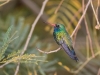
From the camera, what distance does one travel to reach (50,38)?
303cm

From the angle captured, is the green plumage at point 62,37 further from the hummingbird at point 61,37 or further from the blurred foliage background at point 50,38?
the blurred foliage background at point 50,38

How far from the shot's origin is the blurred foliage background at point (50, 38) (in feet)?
6.68

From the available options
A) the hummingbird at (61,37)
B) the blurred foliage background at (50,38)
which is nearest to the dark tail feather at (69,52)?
the hummingbird at (61,37)

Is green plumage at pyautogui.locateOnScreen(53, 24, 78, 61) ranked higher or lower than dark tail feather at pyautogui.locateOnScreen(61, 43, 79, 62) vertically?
higher

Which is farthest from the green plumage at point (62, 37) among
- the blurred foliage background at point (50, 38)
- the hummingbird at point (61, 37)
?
the blurred foliage background at point (50, 38)

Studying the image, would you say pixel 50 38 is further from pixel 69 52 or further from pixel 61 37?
pixel 69 52

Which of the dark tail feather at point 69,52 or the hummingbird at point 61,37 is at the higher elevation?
the hummingbird at point 61,37

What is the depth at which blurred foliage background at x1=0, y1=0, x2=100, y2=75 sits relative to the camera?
2.04 meters

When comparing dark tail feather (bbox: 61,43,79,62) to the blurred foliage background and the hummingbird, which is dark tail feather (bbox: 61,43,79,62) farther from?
the blurred foliage background

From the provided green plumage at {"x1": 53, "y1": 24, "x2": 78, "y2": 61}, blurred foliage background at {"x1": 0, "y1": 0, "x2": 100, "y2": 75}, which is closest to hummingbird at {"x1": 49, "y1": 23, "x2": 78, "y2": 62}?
green plumage at {"x1": 53, "y1": 24, "x2": 78, "y2": 61}

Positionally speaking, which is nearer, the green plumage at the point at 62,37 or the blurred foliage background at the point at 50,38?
the green plumage at the point at 62,37

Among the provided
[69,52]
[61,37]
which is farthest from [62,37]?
[69,52]

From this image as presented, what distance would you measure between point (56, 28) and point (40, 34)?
1.64 meters

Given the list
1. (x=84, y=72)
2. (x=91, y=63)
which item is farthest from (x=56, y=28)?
(x=91, y=63)
